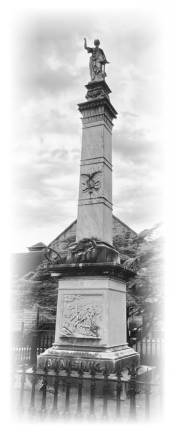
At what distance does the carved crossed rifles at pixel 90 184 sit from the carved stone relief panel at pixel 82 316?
95.5 inches

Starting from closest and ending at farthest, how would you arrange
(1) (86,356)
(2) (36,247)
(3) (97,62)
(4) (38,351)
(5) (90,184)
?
(1) (86,356) → (5) (90,184) → (3) (97,62) → (4) (38,351) → (2) (36,247)

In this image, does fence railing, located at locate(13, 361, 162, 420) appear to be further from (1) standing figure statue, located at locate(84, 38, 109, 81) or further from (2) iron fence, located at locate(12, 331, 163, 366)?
(1) standing figure statue, located at locate(84, 38, 109, 81)

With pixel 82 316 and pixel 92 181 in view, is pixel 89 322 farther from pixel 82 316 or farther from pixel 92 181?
pixel 92 181

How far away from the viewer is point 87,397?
17.8 feet

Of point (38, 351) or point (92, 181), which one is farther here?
point (38, 351)

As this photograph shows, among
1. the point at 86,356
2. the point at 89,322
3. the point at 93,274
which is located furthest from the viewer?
the point at 93,274

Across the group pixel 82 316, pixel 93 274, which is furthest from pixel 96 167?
pixel 82 316

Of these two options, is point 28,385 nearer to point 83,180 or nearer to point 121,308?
point 121,308

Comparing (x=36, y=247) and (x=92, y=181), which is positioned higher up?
(x=36, y=247)

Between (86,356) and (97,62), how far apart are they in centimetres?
727

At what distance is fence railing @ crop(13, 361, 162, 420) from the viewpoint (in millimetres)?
4180

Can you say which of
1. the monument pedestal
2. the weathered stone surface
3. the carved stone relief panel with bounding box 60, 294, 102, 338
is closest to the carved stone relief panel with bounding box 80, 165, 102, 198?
the monument pedestal

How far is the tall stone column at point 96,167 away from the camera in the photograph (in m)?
7.71
